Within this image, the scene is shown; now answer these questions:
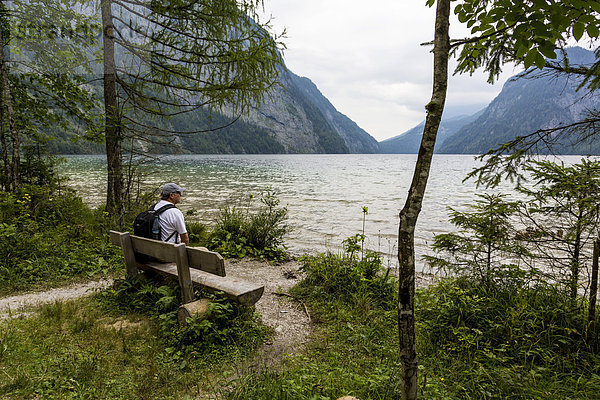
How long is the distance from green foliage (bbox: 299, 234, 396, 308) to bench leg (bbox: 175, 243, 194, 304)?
227 centimetres

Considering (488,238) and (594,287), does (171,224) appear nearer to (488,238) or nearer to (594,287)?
(488,238)

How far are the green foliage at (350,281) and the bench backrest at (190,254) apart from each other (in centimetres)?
236

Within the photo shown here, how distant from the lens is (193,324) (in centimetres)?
357

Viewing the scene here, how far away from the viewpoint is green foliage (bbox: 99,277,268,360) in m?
3.51

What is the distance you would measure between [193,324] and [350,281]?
2898 mm

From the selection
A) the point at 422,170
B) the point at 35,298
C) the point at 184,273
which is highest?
the point at 422,170

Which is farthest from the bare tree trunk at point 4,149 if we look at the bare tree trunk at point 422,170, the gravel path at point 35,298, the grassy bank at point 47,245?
the bare tree trunk at point 422,170

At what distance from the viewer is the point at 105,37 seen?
25.0ft

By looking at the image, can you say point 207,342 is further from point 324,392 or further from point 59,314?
point 59,314

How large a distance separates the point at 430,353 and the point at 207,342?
2.52 meters

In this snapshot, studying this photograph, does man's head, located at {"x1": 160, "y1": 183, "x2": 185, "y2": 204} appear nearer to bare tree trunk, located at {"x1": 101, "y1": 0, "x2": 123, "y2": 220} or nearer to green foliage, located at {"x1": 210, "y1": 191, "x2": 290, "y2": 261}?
green foliage, located at {"x1": 210, "y1": 191, "x2": 290, "y2": 261}

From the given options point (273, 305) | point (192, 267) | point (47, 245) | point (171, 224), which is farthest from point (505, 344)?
point (47, 245)

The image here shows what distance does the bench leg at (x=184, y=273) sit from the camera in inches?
148

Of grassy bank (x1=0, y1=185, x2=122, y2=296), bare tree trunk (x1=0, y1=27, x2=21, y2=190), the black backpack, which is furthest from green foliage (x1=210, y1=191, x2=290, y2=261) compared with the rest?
bare tree trunk (x1=0, y1=27, x2=21, y2=190)
